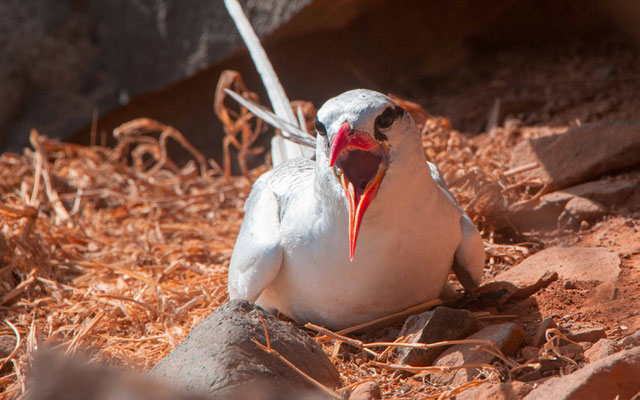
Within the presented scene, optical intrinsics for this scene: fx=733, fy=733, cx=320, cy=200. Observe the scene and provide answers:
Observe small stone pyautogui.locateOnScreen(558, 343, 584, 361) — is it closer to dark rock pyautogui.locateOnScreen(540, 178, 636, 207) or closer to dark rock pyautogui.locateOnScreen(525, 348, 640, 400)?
dark rock pyautogui.locateOnScreen(525, 348, 640, 400)

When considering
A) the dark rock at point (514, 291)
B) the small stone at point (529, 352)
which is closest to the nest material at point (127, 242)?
the small stone at point (529, 352)

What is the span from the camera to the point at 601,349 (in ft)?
7.92

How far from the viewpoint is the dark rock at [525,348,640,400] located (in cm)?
206

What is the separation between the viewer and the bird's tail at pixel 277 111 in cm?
378

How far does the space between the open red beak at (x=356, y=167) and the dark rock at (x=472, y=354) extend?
0.50 metres

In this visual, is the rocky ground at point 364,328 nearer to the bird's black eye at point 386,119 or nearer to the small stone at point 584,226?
the small stone at point 584,226

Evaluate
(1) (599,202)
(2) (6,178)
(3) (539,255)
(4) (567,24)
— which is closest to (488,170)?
(1) (599,202)

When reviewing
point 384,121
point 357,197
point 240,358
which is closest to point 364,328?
point 357,197

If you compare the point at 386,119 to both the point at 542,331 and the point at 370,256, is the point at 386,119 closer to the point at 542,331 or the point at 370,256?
the point at 370,256

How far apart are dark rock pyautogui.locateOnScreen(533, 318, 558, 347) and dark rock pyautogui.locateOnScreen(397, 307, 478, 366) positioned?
0.23 metres

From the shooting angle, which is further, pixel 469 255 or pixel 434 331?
pixel 469 255

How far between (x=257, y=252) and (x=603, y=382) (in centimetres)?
141

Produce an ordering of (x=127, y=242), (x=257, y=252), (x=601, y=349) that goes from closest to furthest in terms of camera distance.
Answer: (x=601, y=349)
(x=257, y=252)
(x=127, y=242)

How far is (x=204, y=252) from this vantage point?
14.5ft
